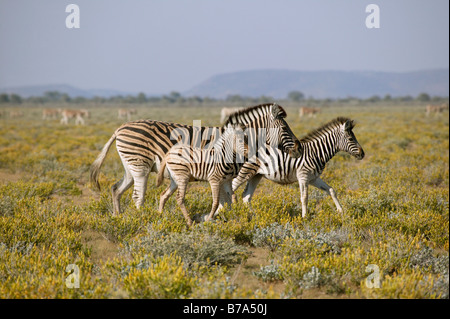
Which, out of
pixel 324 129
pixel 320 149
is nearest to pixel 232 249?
pixel 320 149

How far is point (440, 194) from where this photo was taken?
861 centimetres

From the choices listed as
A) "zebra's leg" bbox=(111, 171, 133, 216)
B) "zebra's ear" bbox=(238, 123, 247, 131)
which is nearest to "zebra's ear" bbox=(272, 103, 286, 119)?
"zebra's ear" bbox=(238, 123, 247, 131)

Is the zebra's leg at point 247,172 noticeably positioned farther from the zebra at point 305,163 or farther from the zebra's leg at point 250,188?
the zebra's leg at point 250,188

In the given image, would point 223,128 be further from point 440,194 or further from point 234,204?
point 440,194

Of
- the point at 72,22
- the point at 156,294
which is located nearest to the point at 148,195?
the point at 72,22

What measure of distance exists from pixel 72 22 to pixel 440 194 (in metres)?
8.10

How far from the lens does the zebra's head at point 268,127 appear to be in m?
6.41

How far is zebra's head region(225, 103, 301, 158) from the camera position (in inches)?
253

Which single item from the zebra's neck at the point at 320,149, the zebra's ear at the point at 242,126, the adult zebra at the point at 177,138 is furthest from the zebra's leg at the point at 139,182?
the zebra's neck at the point at 320,149

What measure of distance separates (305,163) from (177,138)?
2176 millimetres

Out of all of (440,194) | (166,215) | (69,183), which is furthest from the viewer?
(69,183)

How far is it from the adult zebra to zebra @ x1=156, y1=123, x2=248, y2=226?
226 mm

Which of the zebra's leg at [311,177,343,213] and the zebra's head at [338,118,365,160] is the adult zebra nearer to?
the zebra's leg at [311,177,343,213]

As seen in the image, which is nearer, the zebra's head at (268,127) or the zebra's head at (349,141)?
the zebra's head at (268,127)
